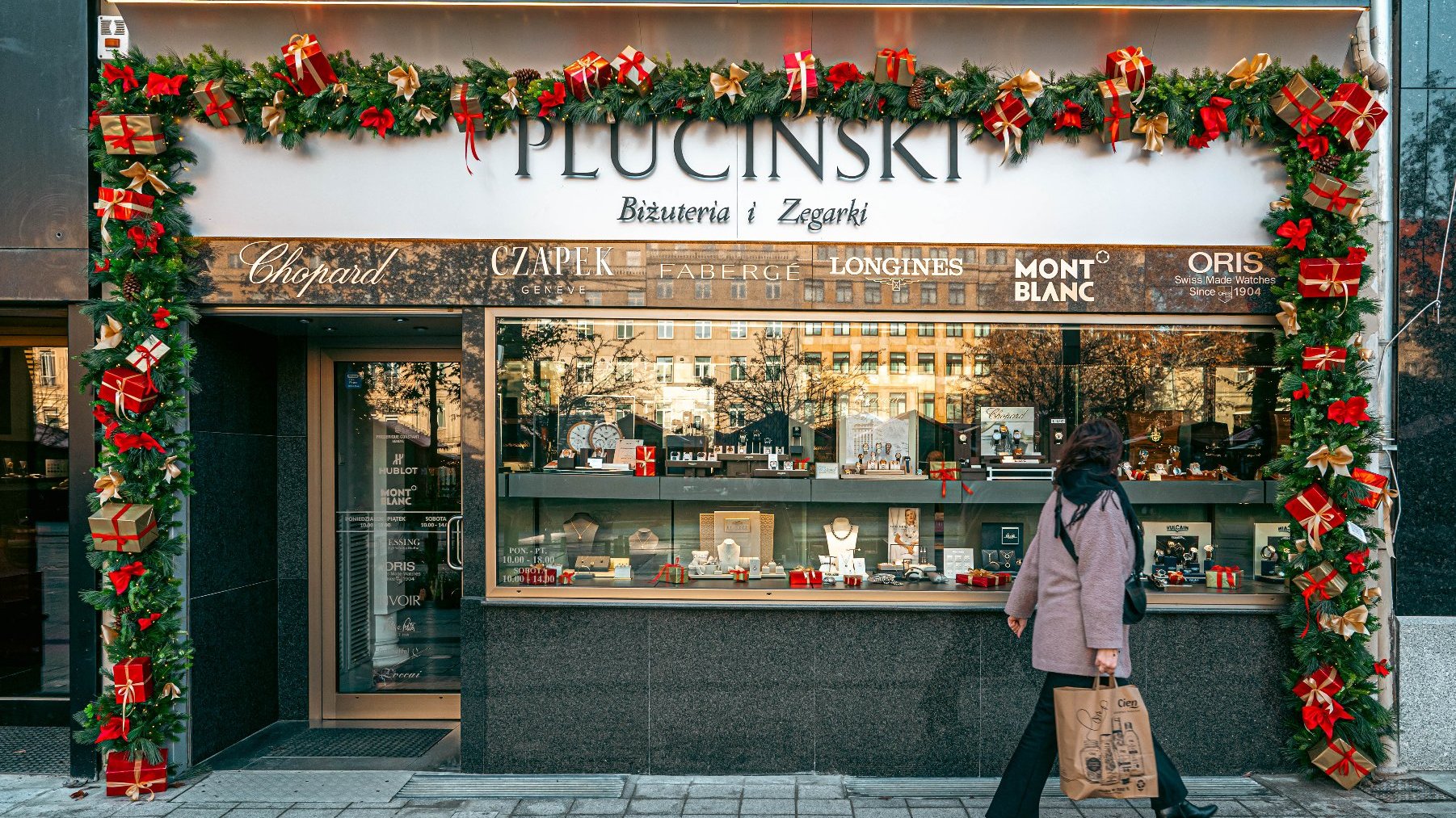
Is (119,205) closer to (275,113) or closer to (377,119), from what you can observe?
(275,113)

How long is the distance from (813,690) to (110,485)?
4.17m

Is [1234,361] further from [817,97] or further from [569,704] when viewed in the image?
[569,704]

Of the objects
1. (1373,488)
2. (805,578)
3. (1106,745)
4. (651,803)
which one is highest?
(1373,488)

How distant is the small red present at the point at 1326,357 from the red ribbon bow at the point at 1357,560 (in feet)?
3.46

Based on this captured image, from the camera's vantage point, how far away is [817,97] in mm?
5016

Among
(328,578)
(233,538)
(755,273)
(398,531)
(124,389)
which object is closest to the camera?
(124,389)

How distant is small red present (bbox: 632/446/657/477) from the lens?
554 cm

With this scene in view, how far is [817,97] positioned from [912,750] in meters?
3.89

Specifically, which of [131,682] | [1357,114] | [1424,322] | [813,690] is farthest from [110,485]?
[1424,322]

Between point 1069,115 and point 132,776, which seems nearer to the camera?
point 132,776

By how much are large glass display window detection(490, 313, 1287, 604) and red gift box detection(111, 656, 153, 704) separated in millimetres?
2126

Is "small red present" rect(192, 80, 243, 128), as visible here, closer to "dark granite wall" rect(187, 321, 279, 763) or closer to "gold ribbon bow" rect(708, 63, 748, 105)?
"dark granite wall" rect(187, 321, 279, 763)

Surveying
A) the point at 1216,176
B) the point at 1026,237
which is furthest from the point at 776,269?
the point at 1216,176

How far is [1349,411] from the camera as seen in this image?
4.79 m
